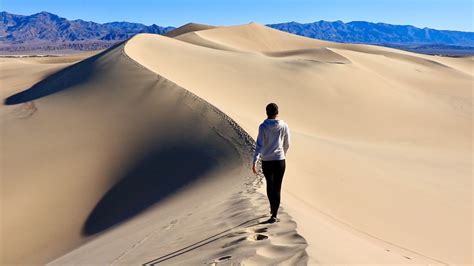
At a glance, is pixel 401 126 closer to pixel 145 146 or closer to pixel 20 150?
pixel 145 146

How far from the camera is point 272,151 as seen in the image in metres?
4.90

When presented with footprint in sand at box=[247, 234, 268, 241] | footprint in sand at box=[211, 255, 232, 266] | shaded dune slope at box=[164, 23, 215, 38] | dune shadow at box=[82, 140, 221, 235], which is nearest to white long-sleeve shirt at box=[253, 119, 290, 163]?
footprint in sand at box=[247, 234, 268, 241]

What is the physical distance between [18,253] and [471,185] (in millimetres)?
8644

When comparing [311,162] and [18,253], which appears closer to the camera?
[18,253]

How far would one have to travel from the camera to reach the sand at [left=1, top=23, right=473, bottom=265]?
509cm

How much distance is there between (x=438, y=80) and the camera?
2697cm

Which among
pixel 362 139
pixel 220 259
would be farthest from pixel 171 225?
pixel 362 139

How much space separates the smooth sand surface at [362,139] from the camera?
→ 19.6 feet

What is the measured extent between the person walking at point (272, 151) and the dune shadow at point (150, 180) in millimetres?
3721

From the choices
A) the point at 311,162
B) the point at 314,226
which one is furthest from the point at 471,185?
the point at 314,226

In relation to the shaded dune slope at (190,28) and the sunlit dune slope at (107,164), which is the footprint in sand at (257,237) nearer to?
the sunlit dune slope at (107,164)

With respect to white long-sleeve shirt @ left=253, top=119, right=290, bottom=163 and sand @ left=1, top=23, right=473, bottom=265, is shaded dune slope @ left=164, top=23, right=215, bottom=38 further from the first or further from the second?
white long-sleeve shirt @ left=253, top=119, right=290, bottom=163

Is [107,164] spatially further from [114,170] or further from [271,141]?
[271,141]

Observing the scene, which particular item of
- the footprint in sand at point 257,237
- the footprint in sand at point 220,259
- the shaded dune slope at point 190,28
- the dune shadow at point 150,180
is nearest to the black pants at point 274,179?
the footprint in sand at point 257,237
